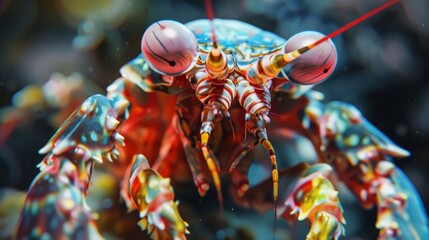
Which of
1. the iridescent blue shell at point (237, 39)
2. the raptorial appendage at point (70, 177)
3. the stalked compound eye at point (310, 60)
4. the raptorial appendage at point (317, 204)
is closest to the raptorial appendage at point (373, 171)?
the raptorial appendage at point (317, 204)

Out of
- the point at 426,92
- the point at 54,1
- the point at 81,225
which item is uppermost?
the point at 54,1

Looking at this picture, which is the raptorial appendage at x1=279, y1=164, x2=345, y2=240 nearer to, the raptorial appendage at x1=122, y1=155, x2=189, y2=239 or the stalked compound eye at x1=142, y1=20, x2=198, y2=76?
the raptorial appendage at x1=122, y1=155, x2=189, y2=239

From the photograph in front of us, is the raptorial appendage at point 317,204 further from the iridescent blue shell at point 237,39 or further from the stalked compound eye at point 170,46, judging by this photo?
the stalked compound eye at point 170,46

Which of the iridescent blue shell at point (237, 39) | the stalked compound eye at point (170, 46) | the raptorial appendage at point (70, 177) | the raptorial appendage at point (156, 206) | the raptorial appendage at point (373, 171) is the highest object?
the stalked compound eye at point (170, 46)

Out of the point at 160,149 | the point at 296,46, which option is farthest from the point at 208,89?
the point at 160,149

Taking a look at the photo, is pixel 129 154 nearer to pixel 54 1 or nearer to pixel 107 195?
pixel 107 195

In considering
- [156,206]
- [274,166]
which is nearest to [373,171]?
[274,166]
